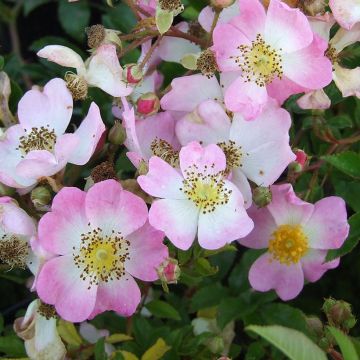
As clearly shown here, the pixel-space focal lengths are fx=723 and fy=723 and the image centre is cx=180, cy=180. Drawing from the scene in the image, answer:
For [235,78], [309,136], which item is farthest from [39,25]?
[235,78]

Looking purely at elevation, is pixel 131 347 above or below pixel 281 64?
below

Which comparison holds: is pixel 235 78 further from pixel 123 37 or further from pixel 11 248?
pixel 11 248

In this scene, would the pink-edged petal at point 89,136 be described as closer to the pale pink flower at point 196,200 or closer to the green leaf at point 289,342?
the pale pink flower at point 196,200

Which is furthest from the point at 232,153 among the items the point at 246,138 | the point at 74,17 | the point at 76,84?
the point at 74,17

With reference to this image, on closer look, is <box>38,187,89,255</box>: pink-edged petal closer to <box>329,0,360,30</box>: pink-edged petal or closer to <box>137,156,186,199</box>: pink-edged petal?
<box>137,156,186,199</box>: pink-edged petal

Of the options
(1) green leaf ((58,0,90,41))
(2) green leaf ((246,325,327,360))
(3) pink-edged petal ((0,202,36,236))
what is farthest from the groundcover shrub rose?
(1) green leaf ((58,0,90,41))

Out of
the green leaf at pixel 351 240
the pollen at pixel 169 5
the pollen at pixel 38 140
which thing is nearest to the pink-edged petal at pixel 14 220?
the pollen at pixel 38 140

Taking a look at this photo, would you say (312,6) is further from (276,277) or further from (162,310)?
(162,310)
